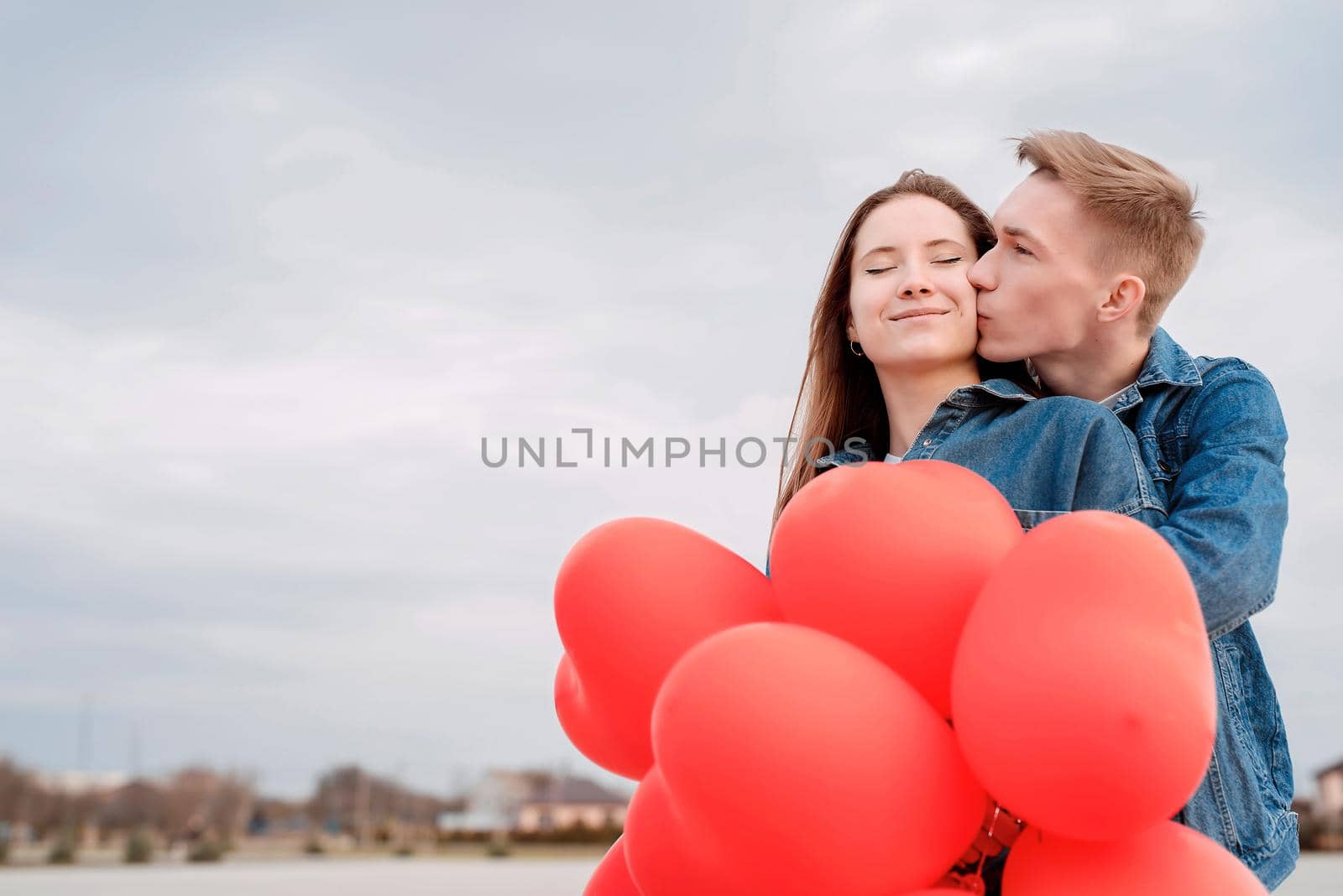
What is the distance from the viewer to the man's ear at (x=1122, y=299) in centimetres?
269

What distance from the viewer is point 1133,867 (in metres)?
1.77

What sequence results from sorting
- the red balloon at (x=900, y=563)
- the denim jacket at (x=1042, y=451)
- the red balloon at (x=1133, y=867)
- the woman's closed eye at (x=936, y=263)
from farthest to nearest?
1. the woman's closed eye at (x=936, y=263)
2. the denim jacket at (x=1042, y=451)
3. the red balloon at (x=900, y=563)
4. the red balloon at (x=1133, y=867)

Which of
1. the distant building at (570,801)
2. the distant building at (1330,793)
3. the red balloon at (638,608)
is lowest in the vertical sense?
the distant building at (570,801)

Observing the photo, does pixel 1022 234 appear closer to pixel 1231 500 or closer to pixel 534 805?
pixel 1231 500

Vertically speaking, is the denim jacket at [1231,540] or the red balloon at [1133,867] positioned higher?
the denim jacket at [1231,540]

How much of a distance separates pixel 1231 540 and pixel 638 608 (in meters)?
1.05

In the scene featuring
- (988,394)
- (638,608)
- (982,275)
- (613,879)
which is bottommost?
(613,879)

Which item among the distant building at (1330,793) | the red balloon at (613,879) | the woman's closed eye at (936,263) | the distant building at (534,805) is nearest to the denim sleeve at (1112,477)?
the woman's closed eye at (936,263)

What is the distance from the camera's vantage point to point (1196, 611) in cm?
172

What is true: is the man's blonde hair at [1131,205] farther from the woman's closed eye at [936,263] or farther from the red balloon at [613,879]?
the red balloon at [613,879]

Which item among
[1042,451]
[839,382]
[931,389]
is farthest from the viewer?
[839,382]

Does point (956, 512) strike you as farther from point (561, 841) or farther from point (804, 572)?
point (561, 841)

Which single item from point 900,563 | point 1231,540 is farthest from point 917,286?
point 900,563

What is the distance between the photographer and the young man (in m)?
2.19
